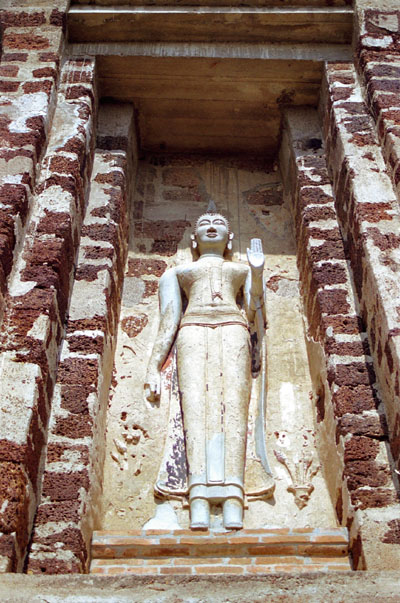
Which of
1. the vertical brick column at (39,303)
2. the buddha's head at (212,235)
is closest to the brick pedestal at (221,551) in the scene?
the vertical brick column at (39,303)

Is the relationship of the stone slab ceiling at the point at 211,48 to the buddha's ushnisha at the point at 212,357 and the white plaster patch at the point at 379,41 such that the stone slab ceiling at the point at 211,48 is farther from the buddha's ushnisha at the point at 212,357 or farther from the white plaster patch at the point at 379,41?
the buddha's ushnisha at the point at 212,357

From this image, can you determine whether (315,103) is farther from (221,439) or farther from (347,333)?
(221,439)

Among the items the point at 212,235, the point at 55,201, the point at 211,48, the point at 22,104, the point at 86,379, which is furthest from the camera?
the point at 211,48

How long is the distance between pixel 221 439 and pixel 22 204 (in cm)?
186

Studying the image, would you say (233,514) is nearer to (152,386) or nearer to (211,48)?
(152,386)

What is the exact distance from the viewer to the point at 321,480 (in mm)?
4371

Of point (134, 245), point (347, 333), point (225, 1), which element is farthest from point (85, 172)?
point (347, 333)

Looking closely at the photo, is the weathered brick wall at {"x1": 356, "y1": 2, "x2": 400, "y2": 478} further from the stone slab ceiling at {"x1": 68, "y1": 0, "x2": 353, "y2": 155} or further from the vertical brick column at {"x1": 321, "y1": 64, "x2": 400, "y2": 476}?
the stone slab ceiling at {"x1": 68, "y1": 0, "x2": 353, "y2": 155}

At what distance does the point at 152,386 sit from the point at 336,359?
3.68ft

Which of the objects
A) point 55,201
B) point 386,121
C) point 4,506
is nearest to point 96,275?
point 55,201

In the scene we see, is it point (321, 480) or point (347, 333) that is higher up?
point (347, 333)

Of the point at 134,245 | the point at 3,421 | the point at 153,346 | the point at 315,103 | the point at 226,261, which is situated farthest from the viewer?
the point at 315,103

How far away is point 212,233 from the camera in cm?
553

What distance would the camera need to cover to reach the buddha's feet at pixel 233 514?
397cm
